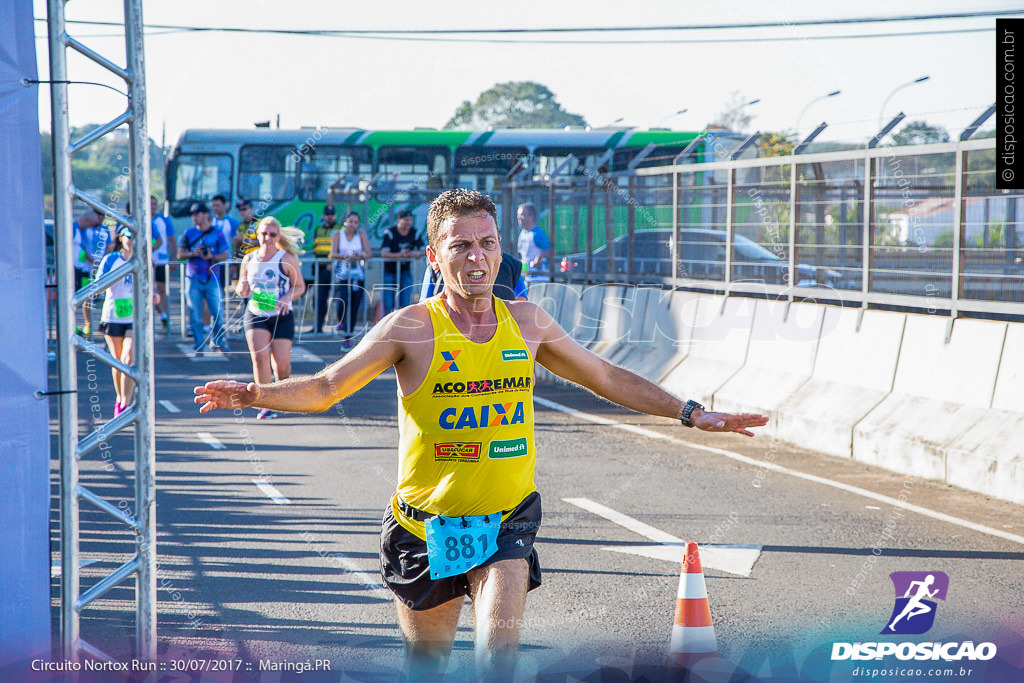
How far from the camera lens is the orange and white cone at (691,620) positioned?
466 cm

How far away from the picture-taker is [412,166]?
29984mm

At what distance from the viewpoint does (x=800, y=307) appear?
11.9 metres

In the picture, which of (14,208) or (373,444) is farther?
(373,444)

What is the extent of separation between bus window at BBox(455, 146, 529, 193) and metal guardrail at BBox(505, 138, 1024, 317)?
12.2 meters

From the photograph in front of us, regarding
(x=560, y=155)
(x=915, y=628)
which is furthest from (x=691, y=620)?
(x=560, y=155)

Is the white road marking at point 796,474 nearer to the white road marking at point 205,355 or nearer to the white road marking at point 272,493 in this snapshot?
→ the white road marking at point 272,493

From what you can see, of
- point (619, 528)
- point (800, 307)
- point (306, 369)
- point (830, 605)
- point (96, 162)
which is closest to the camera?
point (830, 605)

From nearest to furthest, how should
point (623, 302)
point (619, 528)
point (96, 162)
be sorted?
point (619, 528) → point (623, 302) → point (96, 162)

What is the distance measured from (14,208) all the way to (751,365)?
31.7 ft

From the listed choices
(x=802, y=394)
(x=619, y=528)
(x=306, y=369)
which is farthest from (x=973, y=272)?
(x=306, y=369)

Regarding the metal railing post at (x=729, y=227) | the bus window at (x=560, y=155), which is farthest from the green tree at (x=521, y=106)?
the metal railing post at (x=729, y=227)

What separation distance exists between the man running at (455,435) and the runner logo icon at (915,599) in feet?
8.75

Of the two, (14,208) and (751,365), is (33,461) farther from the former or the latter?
(751,365)

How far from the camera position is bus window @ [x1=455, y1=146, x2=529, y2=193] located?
29578 mm
